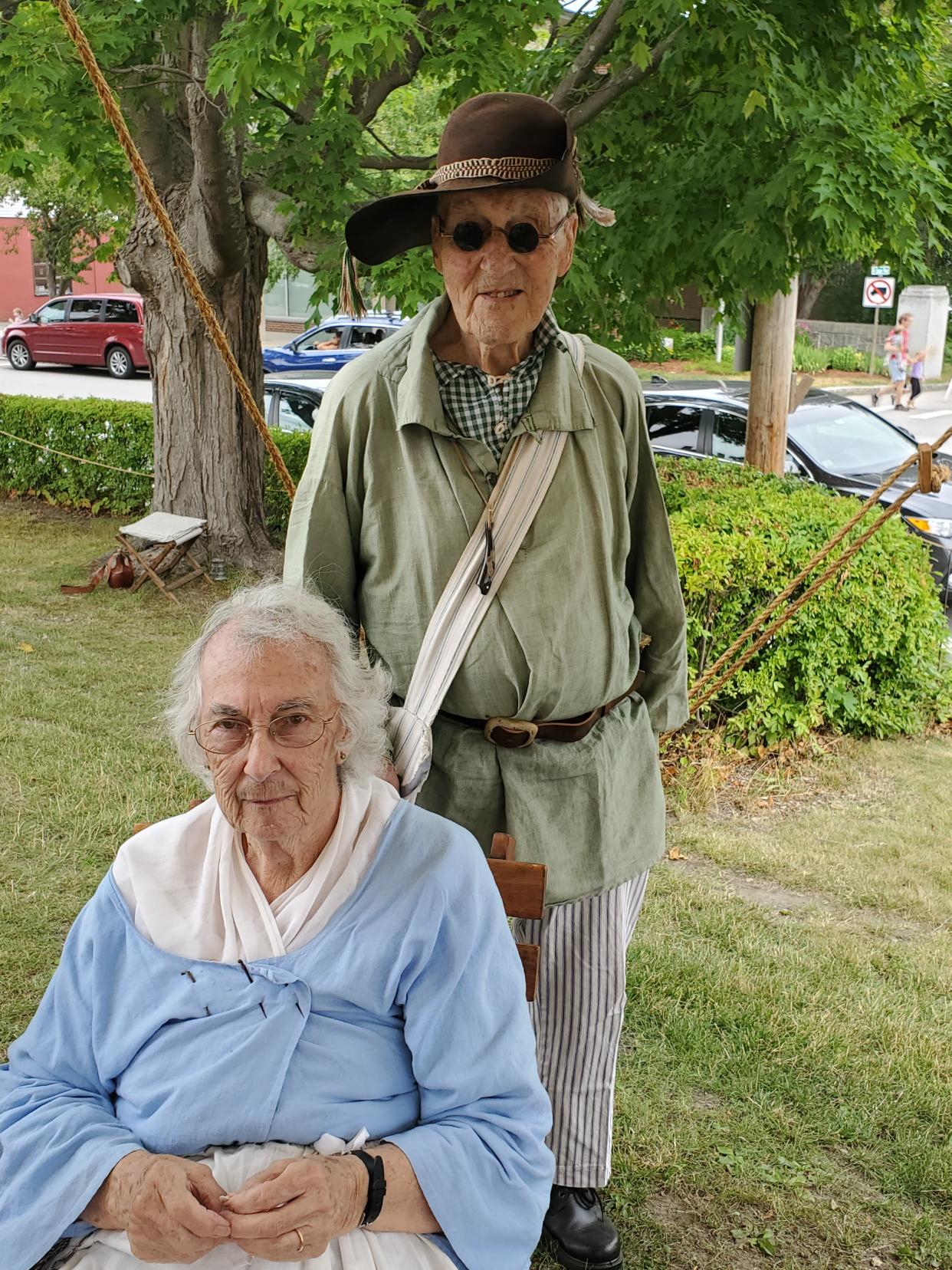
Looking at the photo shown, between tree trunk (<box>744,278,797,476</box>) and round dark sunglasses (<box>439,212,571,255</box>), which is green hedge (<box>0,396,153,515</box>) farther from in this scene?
round dark sunglasses (<box>439,212,571,255</box>)

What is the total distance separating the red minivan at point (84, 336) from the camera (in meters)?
25.0

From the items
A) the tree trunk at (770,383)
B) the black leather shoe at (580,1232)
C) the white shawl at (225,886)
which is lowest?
the black leather shoe at (580,1232)

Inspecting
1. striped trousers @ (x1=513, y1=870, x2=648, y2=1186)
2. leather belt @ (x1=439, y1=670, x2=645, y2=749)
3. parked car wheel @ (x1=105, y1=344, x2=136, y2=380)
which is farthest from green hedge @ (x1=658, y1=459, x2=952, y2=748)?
parked car wheel @ (x1=105, y1=344, x2=136, y2=380)

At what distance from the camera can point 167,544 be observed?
8922mm

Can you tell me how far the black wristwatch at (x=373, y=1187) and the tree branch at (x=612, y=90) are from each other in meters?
5.41

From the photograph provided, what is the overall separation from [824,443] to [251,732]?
8.03 m

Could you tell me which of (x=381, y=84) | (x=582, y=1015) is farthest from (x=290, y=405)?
(x=582, y=1015)

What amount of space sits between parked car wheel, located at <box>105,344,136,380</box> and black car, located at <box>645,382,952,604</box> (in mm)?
17481

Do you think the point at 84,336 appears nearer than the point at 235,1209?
No

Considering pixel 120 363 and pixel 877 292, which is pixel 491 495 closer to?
pixel 877 292

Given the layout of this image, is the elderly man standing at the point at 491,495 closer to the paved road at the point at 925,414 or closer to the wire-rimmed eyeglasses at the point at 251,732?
the wire-rimmed eyeglasses at the point at 251,732

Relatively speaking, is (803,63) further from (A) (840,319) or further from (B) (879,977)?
(A) (840,319)

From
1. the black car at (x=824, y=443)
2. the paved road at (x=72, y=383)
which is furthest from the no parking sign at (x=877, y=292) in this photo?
the black car at (x=824, y=443)

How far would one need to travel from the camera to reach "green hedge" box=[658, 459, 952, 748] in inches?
221
